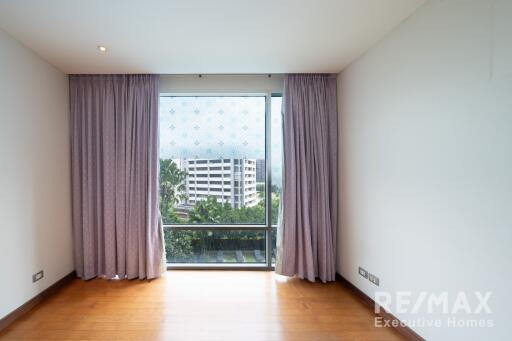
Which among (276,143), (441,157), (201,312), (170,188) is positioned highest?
(276,143)

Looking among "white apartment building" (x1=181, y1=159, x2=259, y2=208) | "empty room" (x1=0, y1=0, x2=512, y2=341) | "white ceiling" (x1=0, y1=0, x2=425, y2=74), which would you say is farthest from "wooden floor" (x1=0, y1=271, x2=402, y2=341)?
"white ceiling" (x1=0, y1=0, x2=425, y2=74)

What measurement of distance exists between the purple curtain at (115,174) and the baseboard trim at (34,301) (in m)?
0.17

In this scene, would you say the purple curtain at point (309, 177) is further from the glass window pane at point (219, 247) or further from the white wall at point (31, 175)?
Result: the white wall at point (31, 175)

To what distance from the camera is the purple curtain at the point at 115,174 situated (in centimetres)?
301

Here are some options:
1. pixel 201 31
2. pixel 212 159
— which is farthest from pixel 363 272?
pixel 201 31

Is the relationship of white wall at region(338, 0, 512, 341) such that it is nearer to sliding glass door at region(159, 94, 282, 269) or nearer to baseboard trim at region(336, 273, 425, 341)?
baseboard trim at region(336, 273, 425, 341)

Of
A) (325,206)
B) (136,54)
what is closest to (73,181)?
(136,54)

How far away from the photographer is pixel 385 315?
225cm

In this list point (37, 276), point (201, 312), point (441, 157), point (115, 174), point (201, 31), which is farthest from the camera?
point (115, 174)

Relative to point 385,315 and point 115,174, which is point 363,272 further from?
point 115,174

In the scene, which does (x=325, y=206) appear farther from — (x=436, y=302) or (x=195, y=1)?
(x=195, y=1)

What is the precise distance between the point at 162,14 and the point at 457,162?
A: 93.1 inches

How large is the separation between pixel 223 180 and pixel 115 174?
134 centimetres

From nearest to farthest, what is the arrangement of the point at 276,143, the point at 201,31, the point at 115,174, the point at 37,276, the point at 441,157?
the point at 441,157 → the point at 201,31 → the point at 37,276 → the point at 115,174 → the point at 276,143
